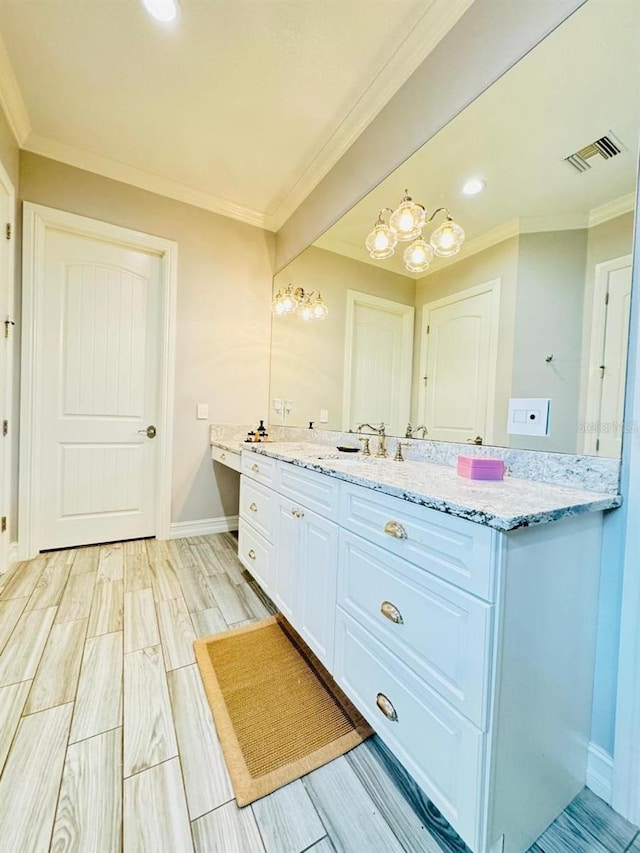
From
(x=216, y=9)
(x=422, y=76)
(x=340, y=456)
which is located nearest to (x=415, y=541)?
(x=340, y=456)

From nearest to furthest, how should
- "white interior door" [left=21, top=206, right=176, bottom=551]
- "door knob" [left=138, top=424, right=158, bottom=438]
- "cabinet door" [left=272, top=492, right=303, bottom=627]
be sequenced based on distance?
"cabinet door" [left=272, top=492, right=303, bottom=627] < "white interior door" [left=21, top=206, right=176, bottom=551] < "door knob" [left=138, top=424, right=158, bottom=438]

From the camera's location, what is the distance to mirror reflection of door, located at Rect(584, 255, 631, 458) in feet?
3.04

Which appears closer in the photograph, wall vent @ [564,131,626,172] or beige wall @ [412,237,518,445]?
wall vent @ [564,131,626,172]

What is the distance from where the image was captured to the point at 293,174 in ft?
7.66

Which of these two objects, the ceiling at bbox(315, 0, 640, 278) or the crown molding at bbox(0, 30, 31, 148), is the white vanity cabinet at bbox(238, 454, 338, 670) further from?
the crown molding at bbox(0, 30, 31, 148)

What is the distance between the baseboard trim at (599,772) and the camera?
36.1 inches

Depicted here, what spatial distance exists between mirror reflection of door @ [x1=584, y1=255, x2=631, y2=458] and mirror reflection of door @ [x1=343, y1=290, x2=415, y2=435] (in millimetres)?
775

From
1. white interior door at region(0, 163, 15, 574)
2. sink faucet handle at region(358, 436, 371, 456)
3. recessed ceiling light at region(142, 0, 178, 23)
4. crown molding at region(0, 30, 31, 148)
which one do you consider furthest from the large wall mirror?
white interior door at region(0, 163, 15, 574)

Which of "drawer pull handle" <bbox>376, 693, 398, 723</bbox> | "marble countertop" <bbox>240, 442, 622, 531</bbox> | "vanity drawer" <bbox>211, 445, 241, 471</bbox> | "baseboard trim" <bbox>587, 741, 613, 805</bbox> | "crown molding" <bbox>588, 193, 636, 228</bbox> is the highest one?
"crown molding" <bbox>588, 193, 636, 228</bbox>

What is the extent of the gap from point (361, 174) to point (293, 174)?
69cm

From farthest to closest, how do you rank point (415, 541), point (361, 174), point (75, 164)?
1. point (75, 164)
2. point (361, 174)
3. point (415, 541)

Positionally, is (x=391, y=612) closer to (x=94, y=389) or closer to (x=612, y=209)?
(x=612, y=209)

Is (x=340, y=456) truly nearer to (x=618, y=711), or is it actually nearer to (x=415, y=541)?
(x=415, y=541)

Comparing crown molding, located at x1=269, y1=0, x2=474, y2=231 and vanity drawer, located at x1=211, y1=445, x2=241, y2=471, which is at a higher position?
crown molding, located at x1=269, y1=0, x2=474, y2=231
